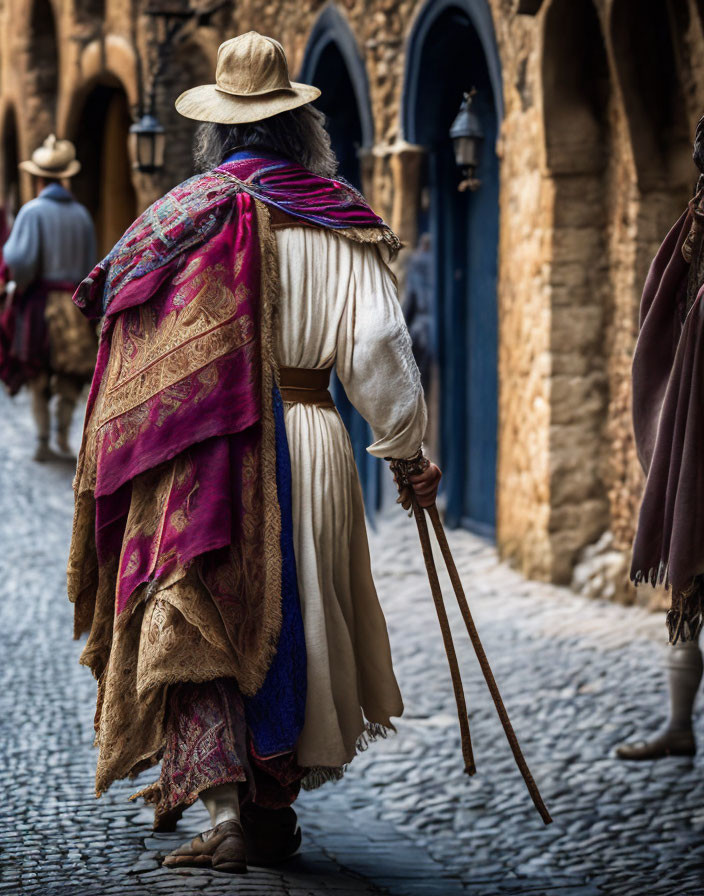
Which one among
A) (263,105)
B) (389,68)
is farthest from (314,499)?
(389,68)

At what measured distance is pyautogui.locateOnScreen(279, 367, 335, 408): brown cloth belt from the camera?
3.46 m

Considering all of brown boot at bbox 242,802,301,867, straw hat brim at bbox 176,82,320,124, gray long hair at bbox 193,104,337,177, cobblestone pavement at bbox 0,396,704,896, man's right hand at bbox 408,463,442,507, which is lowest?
cobblestone pavement at bbox 0,396,704,896

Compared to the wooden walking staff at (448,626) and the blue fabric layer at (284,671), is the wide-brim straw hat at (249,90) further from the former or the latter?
the wooden walking staff at (448,626)

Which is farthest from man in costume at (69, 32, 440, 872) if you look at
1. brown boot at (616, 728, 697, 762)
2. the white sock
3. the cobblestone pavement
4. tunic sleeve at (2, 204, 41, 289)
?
tunic sleeve at (2, 204, 41, 289)

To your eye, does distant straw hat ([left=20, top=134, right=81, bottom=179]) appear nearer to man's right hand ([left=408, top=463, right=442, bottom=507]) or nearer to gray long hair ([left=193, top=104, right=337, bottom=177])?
gray long hair ([left=193, top=104, right=337, bottom=177])

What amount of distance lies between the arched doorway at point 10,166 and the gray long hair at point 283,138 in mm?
17572

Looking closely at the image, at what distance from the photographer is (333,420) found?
3535 millimetres

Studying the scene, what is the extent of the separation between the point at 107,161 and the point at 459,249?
9.08 m

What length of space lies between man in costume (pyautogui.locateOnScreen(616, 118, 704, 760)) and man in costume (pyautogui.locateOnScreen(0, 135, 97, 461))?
7026mm

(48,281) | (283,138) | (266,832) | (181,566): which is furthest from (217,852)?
(48,281)

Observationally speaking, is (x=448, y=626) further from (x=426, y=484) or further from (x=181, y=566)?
(x=181, y=566)

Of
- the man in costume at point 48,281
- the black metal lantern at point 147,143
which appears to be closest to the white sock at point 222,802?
the man in costume at point 48,281

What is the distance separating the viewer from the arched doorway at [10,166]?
67.5 feet

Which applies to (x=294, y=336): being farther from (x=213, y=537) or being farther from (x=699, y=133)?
(x=699, y=133)
